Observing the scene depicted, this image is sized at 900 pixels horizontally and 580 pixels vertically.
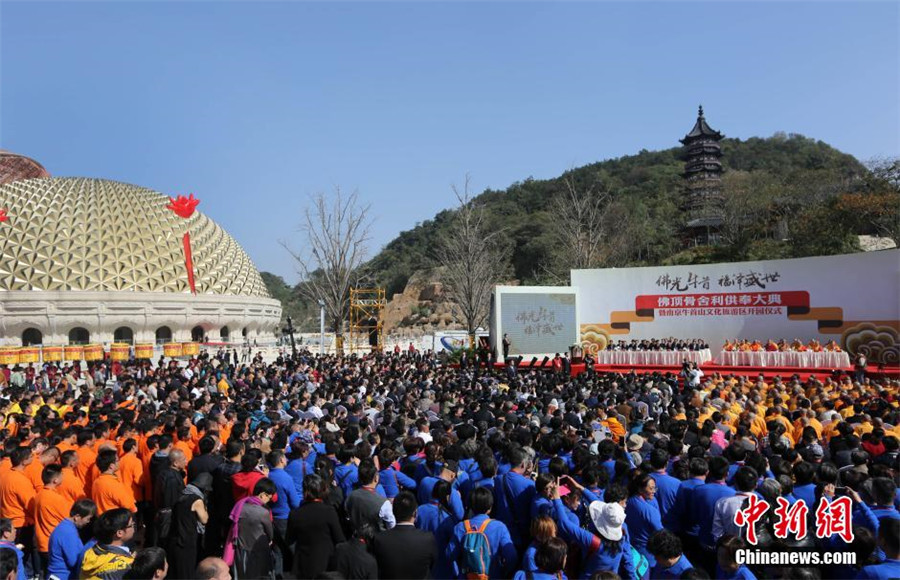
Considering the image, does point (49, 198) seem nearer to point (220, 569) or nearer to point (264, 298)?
point (264, 298)

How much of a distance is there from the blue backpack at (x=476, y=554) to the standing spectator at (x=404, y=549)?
22cm

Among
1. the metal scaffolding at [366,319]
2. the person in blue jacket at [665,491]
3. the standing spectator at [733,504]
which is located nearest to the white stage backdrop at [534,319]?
the metal scaffolding at [366,319]

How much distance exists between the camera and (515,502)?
15.0ft

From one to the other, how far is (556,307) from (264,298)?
95.3ft

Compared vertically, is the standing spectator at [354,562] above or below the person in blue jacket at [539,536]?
below

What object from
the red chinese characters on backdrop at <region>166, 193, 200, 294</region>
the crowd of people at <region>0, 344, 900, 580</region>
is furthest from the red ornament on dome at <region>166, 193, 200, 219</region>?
the crowd of people at <region>0, 344, 900, 580</region>

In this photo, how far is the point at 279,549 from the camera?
17.6 feet

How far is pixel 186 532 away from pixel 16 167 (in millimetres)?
58417

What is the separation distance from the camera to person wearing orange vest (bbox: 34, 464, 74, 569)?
482 cm

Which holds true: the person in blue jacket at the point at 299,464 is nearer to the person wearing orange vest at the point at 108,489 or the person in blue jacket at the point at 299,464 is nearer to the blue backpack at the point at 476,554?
the person wearing orange vest at the point at 108,489

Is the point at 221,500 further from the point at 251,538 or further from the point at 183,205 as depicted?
the point at 183,205

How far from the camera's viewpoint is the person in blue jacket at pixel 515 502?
450 centimetres

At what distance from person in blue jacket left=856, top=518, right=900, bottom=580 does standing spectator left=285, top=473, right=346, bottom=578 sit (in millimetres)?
3363

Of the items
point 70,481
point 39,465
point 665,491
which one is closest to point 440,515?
point 665,491
